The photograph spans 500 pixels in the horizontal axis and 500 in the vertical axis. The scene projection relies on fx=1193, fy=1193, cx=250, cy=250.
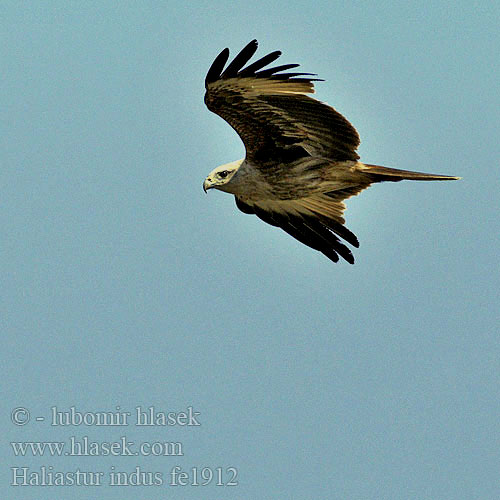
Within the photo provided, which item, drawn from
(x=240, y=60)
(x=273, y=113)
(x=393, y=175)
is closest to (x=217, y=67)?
(x=240, y=60)

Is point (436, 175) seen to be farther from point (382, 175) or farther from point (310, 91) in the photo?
point (310, 91)

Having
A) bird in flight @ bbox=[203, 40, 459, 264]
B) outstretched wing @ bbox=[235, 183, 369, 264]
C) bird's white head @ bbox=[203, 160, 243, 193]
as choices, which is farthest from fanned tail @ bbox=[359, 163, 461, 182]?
bird's white head @ bbox=[203, 160, 243, 193]

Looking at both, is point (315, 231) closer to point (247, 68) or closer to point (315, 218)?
point (315, 218)

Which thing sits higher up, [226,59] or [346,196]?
[226,59]

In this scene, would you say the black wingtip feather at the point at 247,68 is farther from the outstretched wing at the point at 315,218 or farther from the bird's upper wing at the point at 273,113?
the outstretched wing at the point at 315,218

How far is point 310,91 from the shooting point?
13453 millimetres

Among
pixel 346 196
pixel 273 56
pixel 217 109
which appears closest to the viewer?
pixel 273 56

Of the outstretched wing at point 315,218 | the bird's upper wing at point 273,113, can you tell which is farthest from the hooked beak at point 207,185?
the outstretched wing at point 315,218

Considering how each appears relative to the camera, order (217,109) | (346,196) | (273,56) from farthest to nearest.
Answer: (346,196)
(217,109)
(273,56)

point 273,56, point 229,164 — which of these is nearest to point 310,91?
point 273,56

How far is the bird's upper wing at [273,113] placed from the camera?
13.4 metres

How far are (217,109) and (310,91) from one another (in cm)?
120

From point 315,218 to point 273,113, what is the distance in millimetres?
1968

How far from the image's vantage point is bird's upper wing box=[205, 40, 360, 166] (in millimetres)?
13375
